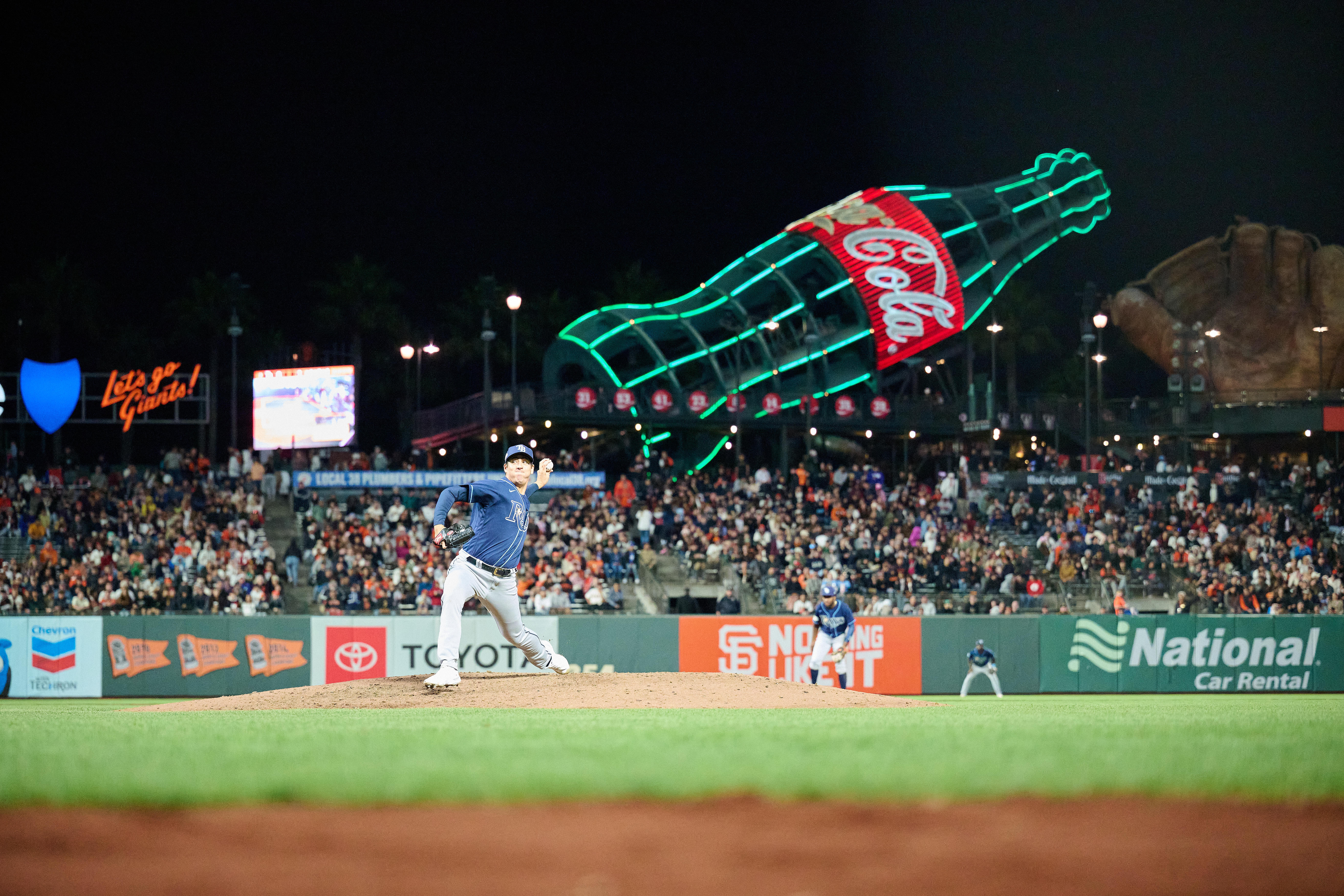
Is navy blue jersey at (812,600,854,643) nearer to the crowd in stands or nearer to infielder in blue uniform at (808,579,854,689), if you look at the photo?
infielder in blue uniform at (808,579,854,689)

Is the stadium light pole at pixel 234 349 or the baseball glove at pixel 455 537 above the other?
the stadium light pole at pixel 234 349

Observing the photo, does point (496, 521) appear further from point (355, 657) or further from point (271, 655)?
point (271, 655)

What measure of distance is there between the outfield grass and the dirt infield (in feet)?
0.72

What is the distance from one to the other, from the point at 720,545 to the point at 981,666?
8.25m

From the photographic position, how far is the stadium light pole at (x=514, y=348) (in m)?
30.1

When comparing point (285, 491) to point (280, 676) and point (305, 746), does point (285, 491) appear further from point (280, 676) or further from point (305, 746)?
point (305, 746)

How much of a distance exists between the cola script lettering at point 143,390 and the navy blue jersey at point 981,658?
27.4 metres

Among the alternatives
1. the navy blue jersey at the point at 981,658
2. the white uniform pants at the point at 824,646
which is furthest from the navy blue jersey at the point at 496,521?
the navy blue jersey at the point at 981,658

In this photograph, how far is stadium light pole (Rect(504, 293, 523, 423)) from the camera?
30062 millimetres

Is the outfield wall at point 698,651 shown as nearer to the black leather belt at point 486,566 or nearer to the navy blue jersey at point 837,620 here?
the navy blue jersey at point 837,620

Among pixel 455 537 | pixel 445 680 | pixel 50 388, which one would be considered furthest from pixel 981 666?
pixel 50 388

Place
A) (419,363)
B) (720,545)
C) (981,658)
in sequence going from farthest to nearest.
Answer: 1. (419,363)
2. (720,545)
3. (981,658)

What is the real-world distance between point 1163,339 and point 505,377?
3301 cm

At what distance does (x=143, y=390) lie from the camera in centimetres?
4025
